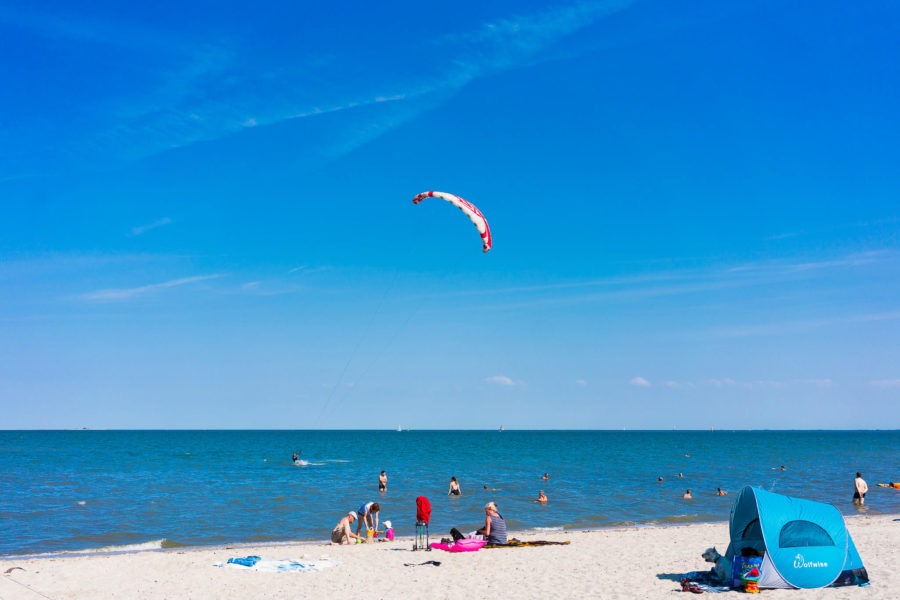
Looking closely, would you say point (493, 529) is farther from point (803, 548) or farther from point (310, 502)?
point (310, 502)

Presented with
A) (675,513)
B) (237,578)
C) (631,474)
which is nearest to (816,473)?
(631,474)

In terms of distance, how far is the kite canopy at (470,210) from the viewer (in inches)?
762

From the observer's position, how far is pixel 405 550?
55.9 feet

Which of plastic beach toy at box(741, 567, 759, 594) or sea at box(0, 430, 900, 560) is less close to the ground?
plastic beach toy at box(741, 567, 759, 594)

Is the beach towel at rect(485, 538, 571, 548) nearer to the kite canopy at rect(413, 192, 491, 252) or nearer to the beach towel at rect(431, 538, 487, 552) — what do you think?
the beach towel at rect(431, 538, 487, 552)

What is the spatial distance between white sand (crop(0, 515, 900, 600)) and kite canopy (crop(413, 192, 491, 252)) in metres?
8.27

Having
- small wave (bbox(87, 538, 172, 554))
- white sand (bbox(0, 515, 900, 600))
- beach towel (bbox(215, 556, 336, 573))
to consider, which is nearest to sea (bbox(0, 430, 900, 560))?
small wave (bbox(87, 538, 172, 554))

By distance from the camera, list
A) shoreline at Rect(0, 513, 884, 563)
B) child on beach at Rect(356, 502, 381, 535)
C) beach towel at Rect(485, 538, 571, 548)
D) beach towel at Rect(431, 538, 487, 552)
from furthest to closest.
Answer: child on beach at Rect(356, 502, 381, 535), shoreline at Rect(0, 513, 884, 563), beach towel at Rect(485, 538, 571, 548), beach towel at Rect(431, 538, 487, 552)

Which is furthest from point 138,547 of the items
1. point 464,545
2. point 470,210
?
point 470,210

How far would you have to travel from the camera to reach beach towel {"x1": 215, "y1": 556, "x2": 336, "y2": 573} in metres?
14.5

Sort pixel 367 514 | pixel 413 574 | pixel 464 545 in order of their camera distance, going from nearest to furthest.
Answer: pixel 413 574 → pixel 464 545 → pixel 367 514

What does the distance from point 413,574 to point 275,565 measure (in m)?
3.06

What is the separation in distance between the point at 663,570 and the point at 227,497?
943 inches

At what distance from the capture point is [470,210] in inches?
777
